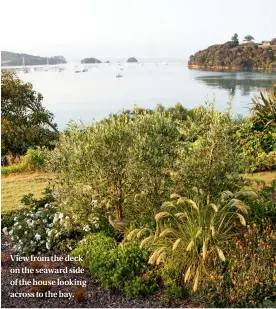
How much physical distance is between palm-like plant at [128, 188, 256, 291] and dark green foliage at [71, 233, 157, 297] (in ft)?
0.58

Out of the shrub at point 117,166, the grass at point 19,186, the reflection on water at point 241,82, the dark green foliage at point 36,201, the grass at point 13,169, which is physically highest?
the reflection on water at point 241,82

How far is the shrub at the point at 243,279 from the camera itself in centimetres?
412

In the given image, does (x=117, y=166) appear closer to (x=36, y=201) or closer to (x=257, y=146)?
(x=36, y=201)

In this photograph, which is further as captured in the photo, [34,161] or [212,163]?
[34,161]

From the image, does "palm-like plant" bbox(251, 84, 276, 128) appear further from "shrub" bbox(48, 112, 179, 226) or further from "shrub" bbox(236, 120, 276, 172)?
"shrub" bbox(48, 112, 179, 226)

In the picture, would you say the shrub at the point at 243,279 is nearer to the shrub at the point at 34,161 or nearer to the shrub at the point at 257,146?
the shrub at the point at 257,146

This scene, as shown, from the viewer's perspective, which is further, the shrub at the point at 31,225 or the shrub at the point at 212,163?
the shrub at the point at 31,225

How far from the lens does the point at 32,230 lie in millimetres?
5645

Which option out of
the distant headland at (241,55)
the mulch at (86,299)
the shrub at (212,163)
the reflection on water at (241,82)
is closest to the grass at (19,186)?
the mulch at (86,299)

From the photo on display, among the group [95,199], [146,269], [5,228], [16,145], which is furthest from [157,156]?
[16,145]

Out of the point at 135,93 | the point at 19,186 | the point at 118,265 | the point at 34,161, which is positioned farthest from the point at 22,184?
the point at 135,93

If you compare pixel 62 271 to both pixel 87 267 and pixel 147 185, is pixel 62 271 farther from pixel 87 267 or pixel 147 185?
pixel 147 185

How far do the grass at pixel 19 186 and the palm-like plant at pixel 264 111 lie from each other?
491 centimetres

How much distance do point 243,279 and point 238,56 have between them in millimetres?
53107
